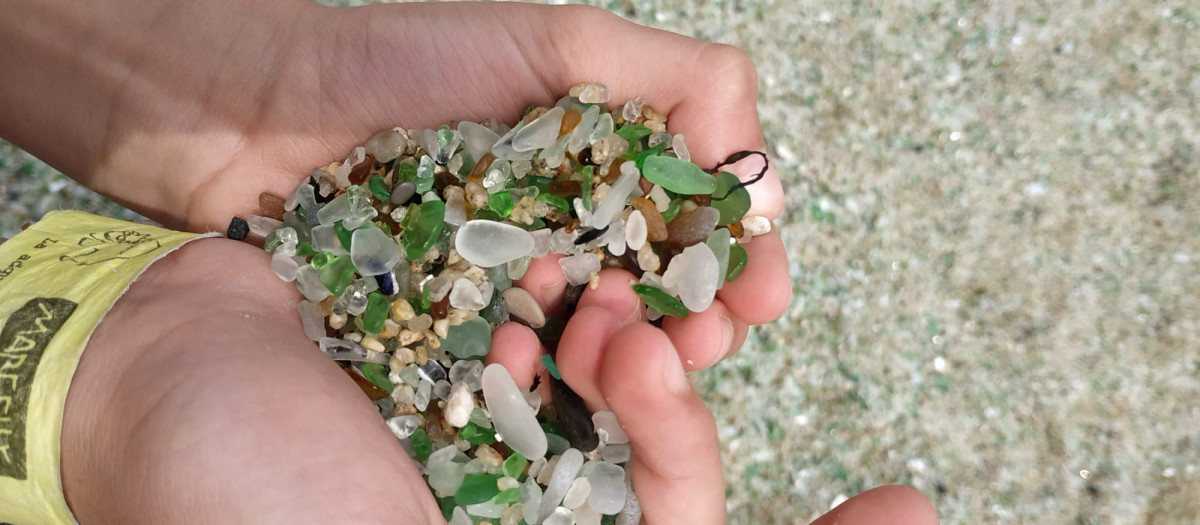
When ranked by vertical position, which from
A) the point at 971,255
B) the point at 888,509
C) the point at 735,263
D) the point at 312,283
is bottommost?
the point at 971,255

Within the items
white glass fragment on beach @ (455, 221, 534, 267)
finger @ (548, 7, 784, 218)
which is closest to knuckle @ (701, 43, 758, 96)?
finger @ (548, 7, 784, 218)

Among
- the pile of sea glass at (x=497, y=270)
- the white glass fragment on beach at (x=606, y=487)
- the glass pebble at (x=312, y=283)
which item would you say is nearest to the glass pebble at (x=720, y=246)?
the pile of sea glass at (x=497, y=270)

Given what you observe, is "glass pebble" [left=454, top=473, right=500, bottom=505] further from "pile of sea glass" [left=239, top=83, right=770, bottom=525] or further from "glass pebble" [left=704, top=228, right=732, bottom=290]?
"glass pebble" [left=704, top=228, right=732, bottom=290]

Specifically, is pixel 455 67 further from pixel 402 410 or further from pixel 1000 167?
pixel 1000 167

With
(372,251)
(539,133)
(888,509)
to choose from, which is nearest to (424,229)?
(372,251)

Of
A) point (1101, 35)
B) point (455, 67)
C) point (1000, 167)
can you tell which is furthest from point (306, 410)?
point (1101, 35)

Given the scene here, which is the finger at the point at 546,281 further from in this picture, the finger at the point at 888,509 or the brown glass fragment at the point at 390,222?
the finger at the point at 888,509

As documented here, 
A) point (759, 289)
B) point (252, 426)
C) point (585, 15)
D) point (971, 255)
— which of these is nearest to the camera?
point (252, 426)

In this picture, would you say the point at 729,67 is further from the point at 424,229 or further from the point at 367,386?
the point at 367,386
